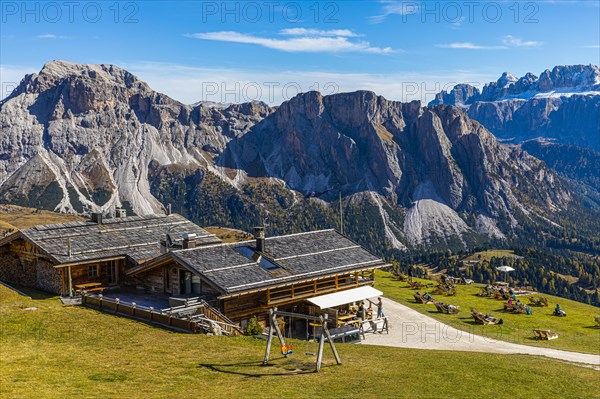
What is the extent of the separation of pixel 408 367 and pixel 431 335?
18.6 metres

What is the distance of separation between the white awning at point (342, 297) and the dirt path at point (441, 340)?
3.29 metres

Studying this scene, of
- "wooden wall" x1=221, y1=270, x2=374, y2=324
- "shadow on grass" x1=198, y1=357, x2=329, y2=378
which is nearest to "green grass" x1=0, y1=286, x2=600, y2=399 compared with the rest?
"shadow on grass" x1=198, y1=357, x2=329, y2=378

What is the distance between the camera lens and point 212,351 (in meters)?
28.7

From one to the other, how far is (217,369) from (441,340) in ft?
79.2

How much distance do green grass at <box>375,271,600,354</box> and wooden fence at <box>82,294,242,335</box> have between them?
74.0ft

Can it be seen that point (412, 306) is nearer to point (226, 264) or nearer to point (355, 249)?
point (355, 249)

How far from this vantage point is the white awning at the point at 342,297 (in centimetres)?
4547

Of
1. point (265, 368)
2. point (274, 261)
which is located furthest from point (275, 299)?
point (265, 368)

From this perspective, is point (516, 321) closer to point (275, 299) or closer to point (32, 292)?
point (275, 299)

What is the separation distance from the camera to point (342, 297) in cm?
4722

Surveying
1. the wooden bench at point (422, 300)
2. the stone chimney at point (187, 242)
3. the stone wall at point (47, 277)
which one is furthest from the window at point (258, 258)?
the wooden bench at point (422, 300)

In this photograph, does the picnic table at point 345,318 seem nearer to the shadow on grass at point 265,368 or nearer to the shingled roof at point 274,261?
the shingled roof at point 274,261

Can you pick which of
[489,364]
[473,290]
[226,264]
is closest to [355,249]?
[226,264]

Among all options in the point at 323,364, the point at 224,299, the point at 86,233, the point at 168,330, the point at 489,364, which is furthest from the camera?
the point at 86,233
